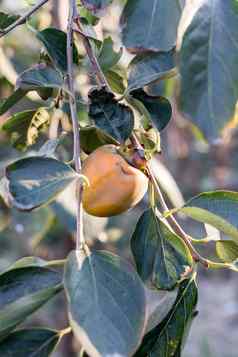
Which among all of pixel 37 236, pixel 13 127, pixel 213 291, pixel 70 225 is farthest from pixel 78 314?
pixel 213 291

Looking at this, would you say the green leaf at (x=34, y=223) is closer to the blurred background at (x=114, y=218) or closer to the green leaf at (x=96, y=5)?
the blurred background at (x=114, y=218)

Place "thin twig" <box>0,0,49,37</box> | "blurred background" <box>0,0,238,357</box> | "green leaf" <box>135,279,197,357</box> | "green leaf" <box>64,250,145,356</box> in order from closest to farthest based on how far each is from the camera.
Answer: "green leaf" <box>64,250,145,356</box>, "green leaf" <box>135,279,197,357</box>, "thin twig" <box>0,0,49,37</box>, "blurred background" <box>0,0,238,357</box>

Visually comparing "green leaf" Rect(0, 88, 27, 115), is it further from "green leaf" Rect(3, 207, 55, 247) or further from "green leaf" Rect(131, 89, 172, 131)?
"green leaf" Rect(3, 207, 55, 247)

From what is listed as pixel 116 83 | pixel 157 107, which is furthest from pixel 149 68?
pixel 116 83

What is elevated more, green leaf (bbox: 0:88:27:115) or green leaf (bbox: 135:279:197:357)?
green leaf (bbox: 0:88:27:115)

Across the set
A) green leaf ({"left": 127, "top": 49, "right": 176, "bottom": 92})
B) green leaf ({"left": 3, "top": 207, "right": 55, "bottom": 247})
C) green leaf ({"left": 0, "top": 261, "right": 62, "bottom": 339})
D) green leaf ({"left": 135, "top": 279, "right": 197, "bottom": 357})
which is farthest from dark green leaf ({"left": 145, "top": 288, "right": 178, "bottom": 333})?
green leaf ({"left": 3, "top": 207, "right": 55, "bottom": 247})

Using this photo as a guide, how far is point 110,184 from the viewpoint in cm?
81

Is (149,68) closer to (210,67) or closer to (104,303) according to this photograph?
(210,67)

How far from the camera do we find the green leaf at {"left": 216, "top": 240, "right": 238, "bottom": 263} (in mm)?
890

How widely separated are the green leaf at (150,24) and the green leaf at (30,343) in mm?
308

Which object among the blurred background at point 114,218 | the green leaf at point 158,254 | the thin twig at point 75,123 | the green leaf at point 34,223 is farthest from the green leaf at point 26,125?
the green leaf at point 34,223

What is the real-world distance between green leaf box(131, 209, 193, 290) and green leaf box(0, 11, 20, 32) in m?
0.32

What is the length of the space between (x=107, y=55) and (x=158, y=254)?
28 centimetres

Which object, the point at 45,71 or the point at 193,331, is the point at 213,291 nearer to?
the point at 193,331
